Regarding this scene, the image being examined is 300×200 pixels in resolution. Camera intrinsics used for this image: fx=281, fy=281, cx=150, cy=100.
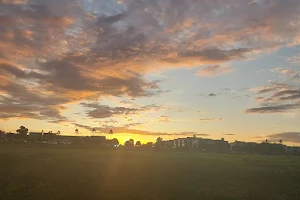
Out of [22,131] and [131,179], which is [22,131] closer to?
[22,131]

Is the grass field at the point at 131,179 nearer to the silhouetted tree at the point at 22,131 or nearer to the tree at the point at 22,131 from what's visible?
the silhouetted tree at the point at 22,131

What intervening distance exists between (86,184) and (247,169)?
52.3 meters

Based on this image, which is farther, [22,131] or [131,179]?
[22,131]

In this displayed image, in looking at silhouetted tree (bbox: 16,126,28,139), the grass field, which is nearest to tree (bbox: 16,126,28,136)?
silhouetted tree (bbox: 16,126,28,139)

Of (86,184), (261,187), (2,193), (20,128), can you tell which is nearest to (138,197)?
(86,184)

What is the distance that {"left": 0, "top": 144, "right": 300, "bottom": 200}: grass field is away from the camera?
5719cm

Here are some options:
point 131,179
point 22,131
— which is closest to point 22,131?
point 22,131

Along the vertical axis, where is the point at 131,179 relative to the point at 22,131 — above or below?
below

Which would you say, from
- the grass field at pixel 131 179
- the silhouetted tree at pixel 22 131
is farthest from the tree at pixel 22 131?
the grass field at pixel 131 179

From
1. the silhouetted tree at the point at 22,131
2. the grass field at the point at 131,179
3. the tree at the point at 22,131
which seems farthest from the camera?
the tree at the point at 22,131

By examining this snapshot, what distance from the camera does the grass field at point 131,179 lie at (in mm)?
57188

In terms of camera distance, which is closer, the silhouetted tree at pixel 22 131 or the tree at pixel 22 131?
the silhouetted tree at pixel 22 131

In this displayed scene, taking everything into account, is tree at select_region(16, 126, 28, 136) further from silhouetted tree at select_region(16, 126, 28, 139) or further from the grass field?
the grass field

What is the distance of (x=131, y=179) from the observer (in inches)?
2667
